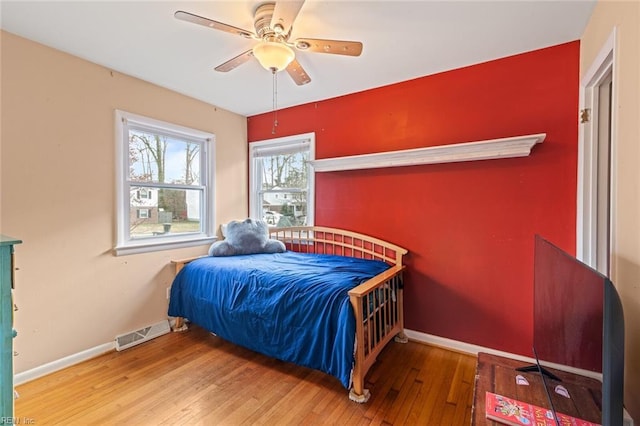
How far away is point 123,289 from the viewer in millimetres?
2553

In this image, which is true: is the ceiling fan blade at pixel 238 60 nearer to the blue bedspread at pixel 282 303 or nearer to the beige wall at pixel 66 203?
the beige wall at pixel 66 203

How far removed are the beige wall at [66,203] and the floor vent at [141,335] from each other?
7cm

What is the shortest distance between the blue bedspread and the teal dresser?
→ 49.8 inches

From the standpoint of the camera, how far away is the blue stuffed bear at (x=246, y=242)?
120 inches

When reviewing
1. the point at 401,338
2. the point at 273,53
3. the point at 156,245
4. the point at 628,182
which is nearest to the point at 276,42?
the point at 273,53

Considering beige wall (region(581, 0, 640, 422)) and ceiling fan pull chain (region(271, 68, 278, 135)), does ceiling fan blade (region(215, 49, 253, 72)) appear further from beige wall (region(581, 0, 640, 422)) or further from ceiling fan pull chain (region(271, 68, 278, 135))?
beige wall (region(581, 0, 640, 422))

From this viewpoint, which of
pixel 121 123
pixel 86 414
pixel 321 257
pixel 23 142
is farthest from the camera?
pixel 321 257

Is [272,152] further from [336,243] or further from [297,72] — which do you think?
[297,72]

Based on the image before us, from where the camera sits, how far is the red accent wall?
2082 mm

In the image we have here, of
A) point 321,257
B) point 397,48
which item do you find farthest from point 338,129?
point 321,257

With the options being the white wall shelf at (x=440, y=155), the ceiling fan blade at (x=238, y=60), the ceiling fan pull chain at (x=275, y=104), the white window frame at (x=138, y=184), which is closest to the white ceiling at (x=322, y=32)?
the ceiling fan pull chain at (x=275, y=104)

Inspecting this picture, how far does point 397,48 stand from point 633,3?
125 cm

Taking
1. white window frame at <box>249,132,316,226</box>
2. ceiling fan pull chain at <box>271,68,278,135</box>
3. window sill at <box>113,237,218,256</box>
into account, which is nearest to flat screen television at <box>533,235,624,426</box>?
white window frame at <box>249,132,316,226</box>

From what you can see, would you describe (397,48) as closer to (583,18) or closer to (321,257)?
(583,18)
